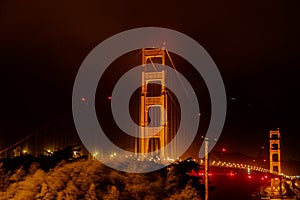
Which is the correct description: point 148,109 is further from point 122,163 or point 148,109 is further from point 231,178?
point 122,163

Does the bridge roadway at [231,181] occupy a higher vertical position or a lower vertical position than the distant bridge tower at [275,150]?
lower

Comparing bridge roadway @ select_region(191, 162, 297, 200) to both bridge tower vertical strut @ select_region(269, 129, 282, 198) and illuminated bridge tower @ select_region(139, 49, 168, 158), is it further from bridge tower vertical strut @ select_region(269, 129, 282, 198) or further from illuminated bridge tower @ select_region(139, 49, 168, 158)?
bridge tower vertical strut @ select_region(269, 129, 282, 198)

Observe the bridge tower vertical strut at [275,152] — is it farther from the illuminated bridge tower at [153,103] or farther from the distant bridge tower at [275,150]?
the illuminated bridge tower at [153,103]

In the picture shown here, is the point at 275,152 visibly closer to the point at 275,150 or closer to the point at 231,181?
the point at 275,150

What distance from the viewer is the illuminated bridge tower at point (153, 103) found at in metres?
26.1

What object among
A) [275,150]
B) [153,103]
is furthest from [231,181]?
[275,150]

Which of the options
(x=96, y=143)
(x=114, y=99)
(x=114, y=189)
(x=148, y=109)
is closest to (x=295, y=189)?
(x=148, y=109)

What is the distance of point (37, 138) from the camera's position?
57.0 ft

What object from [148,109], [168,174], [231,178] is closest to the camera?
[168,174]

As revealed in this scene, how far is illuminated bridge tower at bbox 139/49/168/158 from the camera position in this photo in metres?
26.1

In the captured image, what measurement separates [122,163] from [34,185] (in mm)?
2999

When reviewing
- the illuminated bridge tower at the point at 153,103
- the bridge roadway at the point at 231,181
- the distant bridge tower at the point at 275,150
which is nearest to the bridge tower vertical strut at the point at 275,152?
the distant bridge tower at the point at 275,150

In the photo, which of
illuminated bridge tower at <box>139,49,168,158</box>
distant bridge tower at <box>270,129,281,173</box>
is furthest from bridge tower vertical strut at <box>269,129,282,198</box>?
illuminated bridge tower at <box>139,49,168,158</box>

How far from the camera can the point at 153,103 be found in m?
Answer: 27.7
